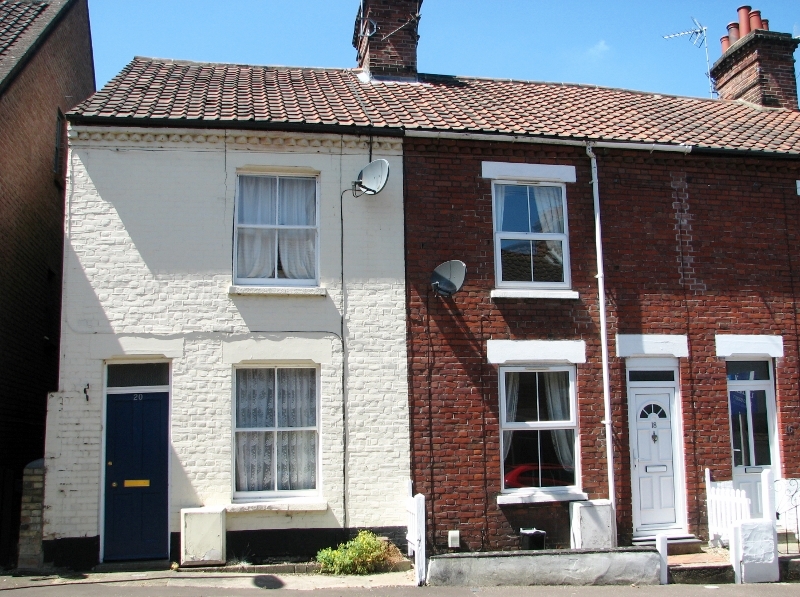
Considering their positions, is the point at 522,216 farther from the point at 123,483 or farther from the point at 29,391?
the point at 29,391

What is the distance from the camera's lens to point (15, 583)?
849cm

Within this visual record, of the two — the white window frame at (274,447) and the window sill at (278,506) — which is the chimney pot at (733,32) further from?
the window sill at (278,506)

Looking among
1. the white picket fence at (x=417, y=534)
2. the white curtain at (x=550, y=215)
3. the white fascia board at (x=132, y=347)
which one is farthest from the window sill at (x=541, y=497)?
the white fascia board at (x=132, y=347)

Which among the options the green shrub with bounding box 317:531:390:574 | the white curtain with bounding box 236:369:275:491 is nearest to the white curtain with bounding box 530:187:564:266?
the white curtain with bounding box 236:369:275:491

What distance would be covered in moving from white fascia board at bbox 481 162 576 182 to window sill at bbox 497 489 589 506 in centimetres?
451

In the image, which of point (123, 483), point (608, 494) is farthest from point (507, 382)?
point (123, 483)

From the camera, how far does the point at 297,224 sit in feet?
34.1

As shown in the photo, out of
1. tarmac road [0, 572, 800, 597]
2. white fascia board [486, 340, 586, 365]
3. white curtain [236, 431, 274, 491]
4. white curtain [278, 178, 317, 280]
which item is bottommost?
tarmac road [0, 572, 800, 597]

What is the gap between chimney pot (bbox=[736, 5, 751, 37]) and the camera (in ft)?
50.2

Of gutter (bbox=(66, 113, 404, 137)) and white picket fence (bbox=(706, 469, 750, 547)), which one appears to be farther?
gutter (bbox=(66, 113, 404, 137))

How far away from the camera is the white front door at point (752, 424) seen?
1104 centimetres

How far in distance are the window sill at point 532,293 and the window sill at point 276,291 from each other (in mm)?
2449

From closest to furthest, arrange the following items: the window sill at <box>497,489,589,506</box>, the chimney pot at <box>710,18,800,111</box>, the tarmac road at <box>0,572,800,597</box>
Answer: the tarmac road at <box>0,572,800,597</box> < the window sill at <box>497,489,589,506</box> < the chimney pot at <box>710,18,800,111</box>

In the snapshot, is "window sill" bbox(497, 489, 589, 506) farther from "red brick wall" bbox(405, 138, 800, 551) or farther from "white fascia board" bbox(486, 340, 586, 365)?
"white fascia board" bbox(486, 340, 586, 365)
